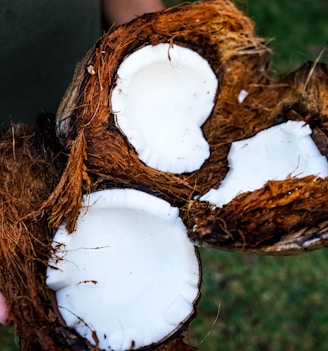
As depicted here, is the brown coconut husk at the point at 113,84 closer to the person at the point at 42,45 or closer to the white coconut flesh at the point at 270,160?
the white coconut flesh at the point at 270,160

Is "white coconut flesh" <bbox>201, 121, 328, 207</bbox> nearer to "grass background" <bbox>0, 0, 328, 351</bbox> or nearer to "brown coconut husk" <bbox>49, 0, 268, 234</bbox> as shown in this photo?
"brown coconut husk" <bbox>49, 0, 268, 234</bbox>

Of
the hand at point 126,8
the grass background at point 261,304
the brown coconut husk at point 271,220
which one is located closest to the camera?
the brown coconut husk at point 271,220

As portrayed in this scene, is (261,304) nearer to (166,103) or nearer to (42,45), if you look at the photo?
(166,103)

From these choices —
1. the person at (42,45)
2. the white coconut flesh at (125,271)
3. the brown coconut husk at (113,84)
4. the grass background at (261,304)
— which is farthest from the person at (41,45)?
the grass background at (261,304)

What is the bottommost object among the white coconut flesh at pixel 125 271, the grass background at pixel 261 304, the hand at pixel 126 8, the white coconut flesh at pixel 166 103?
the grass background at pixel 261 304

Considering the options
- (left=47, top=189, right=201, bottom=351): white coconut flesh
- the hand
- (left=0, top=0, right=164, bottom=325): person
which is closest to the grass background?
the hand

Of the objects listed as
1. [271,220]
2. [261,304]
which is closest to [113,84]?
[271,220]
